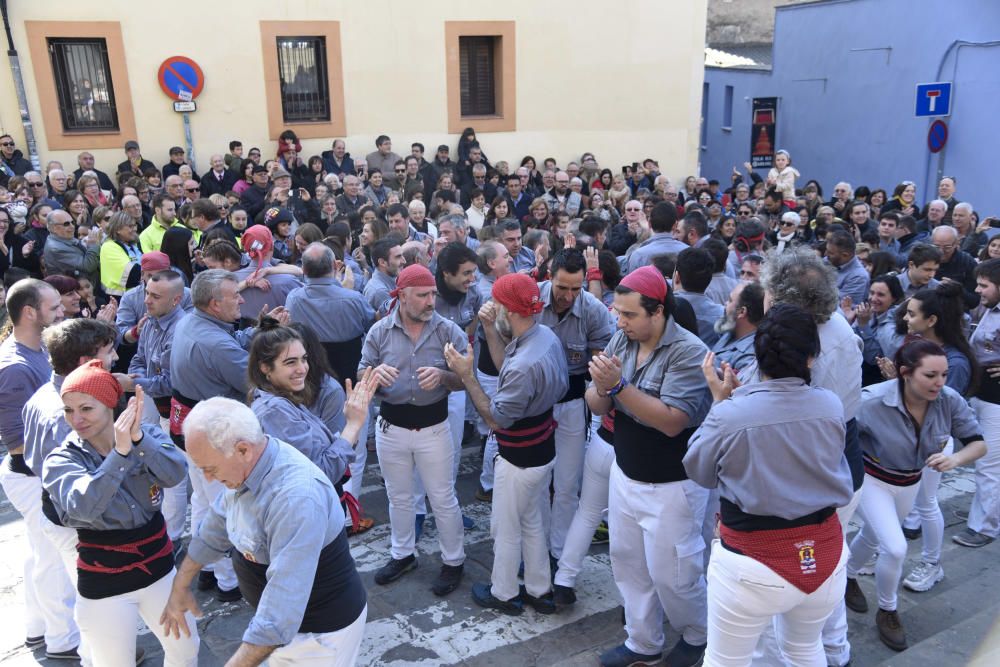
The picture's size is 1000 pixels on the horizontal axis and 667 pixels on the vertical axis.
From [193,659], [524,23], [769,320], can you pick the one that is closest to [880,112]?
[524,23]

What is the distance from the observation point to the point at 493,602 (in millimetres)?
4961

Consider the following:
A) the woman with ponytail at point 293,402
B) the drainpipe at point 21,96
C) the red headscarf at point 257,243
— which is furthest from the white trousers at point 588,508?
the drainpipe at point 21,96

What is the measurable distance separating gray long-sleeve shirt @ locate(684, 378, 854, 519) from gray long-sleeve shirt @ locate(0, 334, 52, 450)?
3.85 metres

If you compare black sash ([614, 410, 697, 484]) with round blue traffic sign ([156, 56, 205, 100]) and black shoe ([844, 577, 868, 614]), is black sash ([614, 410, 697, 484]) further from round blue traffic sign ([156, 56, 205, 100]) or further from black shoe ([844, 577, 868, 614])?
round blue traffic sign ([156, 56, 205, 100])

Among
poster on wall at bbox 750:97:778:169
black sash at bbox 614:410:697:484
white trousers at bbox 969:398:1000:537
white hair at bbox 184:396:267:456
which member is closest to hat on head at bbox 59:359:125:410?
white hair at bbox 184:396:267:456

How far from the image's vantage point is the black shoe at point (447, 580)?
16.9 ft

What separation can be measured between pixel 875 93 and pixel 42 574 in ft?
65.8

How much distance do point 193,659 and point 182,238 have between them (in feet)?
13.9

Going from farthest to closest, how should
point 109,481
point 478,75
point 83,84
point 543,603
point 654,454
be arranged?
point 478,75
point 83,84
point 543,603
point 654,454
point 109,481

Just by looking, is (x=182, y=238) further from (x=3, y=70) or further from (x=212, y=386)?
(x=3, y=70)

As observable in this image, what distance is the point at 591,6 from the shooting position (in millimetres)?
16125

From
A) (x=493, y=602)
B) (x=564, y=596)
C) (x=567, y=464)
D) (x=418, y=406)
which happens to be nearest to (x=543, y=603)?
(x=564, y=596)

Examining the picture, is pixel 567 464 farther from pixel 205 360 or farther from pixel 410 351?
pixel 205 360

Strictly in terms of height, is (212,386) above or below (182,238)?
below
